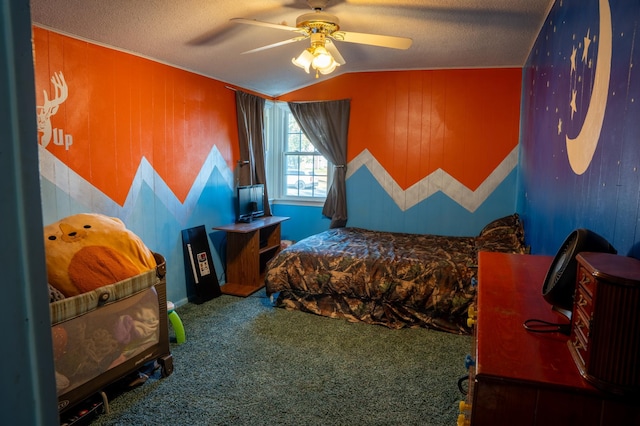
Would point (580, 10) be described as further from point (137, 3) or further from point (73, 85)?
point (73, 85)

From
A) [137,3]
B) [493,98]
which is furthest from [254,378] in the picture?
[493,98]

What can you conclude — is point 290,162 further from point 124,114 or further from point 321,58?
point 321,58

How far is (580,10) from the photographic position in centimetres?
181

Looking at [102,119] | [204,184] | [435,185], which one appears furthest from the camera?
[435,185]

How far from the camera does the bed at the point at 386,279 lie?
10.9ft

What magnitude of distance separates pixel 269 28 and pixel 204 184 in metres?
1.68

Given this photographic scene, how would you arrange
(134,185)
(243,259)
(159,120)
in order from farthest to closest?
(243,259) → (159,120) → (134,185)

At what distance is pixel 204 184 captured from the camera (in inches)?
165

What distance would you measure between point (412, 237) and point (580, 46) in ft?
9.61

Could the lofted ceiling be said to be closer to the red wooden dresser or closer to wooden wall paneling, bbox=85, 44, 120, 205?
wooden wall paneling, bbox=85, 44, 120, 205

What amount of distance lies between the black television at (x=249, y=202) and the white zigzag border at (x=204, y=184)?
0.80 ft

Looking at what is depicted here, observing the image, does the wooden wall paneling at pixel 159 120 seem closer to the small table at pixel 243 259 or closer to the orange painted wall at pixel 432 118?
the small table at pixel 243 259

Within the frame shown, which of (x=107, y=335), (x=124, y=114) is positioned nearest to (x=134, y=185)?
(x=124, y=114)

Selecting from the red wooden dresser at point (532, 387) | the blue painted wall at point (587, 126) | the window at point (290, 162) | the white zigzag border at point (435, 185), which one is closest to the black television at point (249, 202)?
the window at point (290, 162)
